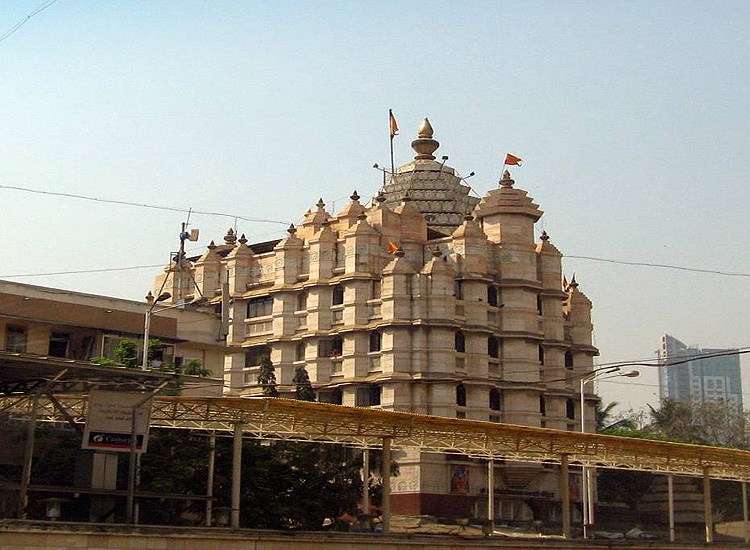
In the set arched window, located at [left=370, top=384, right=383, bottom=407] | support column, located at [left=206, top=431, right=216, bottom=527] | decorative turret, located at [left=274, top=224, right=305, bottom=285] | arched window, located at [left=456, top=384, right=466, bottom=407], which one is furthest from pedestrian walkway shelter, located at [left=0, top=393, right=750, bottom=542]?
decorative turret, located at [left=274, top=224, right=305, bottom=285]

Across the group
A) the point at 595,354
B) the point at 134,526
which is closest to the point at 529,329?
the point at 595,354

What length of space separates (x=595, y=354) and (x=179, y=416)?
48.8 m

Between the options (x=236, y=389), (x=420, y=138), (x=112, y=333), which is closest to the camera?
(x=112, y=333)

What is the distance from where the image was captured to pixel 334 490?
1966 inches

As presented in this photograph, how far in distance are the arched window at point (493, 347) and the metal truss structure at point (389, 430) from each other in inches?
970

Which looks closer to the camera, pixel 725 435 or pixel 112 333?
pixel 112 333

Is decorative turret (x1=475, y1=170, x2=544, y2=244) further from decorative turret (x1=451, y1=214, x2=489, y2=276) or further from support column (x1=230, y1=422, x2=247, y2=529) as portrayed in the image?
support column (x1=230, y1=422, x2=247, y2=529)

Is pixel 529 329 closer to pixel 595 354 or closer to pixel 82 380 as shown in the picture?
pixel 595 354

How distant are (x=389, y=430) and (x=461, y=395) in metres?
33.1

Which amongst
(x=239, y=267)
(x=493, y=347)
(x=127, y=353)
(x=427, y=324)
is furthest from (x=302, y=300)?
(x=127, y=353)

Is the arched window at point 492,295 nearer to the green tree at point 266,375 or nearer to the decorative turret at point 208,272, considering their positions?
the green tree at point 266,375

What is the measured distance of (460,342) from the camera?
250 feet

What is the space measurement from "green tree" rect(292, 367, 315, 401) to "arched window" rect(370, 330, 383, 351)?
4444 mm

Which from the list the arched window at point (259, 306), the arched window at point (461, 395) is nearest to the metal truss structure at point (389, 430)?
the arched window at point (461, 395)
